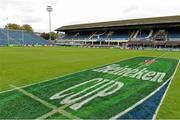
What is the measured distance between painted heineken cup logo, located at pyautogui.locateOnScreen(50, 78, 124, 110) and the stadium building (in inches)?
2238

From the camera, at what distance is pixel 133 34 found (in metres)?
74.3

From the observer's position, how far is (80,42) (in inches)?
3447

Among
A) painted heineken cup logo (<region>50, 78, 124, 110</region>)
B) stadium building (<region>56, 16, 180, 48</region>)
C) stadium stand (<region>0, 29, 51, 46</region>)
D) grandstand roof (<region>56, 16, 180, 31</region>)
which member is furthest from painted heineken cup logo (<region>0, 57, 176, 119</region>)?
stadium stand (<region>0, 29, 51, 46</region>)

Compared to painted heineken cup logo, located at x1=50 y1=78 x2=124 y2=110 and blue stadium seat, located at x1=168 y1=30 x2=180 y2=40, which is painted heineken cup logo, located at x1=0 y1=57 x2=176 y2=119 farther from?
blue stadium seat, located at x1=168 y1=30 x2=180 y2=40

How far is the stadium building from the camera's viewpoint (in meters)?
64.1

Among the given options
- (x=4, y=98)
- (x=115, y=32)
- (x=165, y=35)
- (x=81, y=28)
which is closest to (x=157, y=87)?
(x=4, y=98)

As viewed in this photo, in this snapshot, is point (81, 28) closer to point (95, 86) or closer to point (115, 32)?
point (115, 32)

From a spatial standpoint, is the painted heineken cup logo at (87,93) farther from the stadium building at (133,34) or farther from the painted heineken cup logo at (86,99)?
the stadium building at (133,34)

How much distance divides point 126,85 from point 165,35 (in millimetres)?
61350

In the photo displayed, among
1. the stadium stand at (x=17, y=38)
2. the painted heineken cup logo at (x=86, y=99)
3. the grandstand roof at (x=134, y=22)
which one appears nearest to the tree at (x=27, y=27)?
the grandstand roof at (x=134, y=22)

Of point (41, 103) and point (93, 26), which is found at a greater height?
point (93, 26)

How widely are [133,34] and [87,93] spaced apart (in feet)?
228

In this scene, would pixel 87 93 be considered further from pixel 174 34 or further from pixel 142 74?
pixel 174 34

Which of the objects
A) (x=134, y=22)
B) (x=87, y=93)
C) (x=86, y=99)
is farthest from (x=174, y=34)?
(x=86, y=99)
